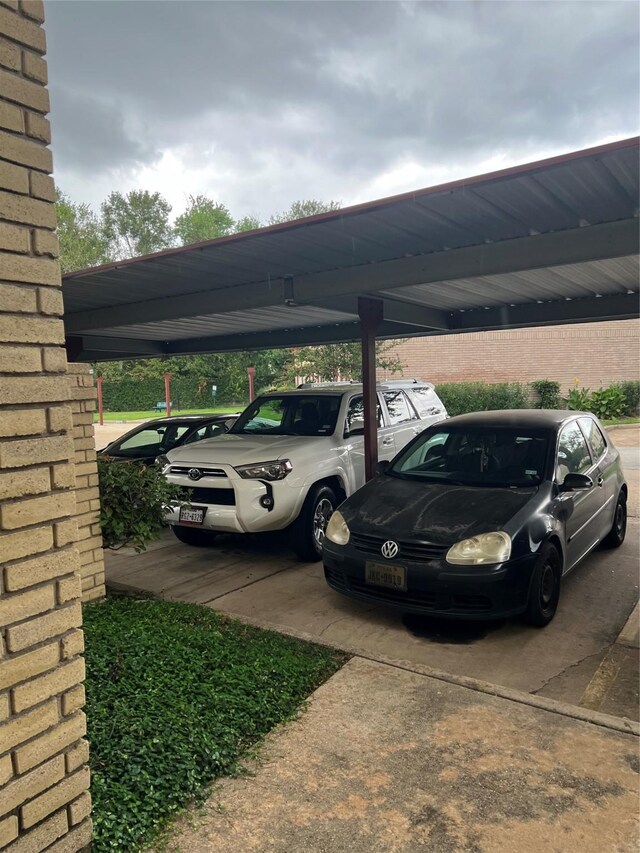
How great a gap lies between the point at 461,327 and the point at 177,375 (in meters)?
35.9

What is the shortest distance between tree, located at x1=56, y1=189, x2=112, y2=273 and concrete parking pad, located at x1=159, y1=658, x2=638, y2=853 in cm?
4046

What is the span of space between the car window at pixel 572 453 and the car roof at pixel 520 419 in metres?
0.12

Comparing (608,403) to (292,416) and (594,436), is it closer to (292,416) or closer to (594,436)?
(594,436)

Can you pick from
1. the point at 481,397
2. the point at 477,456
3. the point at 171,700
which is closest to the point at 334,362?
the point at 481,397

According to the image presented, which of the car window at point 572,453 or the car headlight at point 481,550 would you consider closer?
the car headlight at point 481,550

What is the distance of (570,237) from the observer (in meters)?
5.16

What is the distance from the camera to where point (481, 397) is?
917 inches

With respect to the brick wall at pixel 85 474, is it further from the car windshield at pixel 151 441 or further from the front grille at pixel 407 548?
the car windshield at pixel 151 441

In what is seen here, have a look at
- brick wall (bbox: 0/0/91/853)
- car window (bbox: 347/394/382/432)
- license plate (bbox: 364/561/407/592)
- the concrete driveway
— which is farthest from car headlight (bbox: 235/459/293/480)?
brick wall (bbox: 0/0/91/853)

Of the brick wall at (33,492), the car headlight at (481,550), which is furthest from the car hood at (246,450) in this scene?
the brick wall at (33,492)

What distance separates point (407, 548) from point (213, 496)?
Answer: 2528 millimetres

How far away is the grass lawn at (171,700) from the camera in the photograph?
2637mm

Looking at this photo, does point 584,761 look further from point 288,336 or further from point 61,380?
point 288,336

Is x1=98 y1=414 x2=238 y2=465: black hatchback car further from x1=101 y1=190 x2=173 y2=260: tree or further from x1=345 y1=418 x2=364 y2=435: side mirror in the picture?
x1=101 y1=190 x2=173 y2=260: tree
